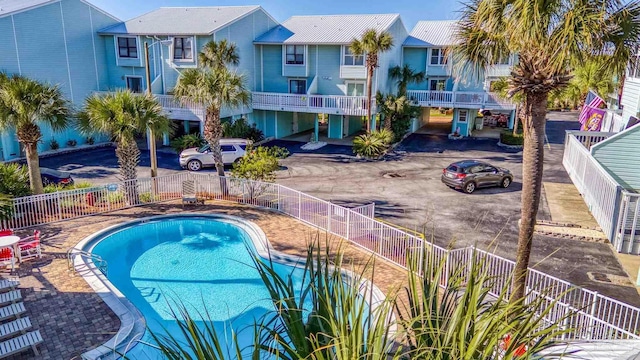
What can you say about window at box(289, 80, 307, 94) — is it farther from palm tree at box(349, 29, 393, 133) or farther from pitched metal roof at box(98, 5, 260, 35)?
palm tree at box(349, 29, 393, 133)

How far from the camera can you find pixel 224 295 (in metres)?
13.6

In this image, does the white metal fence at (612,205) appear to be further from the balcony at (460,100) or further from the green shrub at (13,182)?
the balcony at (460,100)

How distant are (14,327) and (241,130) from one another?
80.0 ft

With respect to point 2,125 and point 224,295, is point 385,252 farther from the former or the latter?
point 2,125

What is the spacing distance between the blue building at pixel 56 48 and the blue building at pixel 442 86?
25026mm

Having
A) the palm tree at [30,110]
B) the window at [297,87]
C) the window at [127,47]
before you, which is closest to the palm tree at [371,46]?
the window at [297,87]

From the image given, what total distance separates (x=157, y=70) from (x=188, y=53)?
3279 mm

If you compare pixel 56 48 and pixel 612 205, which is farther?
pixel 56 48

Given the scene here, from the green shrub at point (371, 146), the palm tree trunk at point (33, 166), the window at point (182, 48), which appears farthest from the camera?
the window at point (182, 48)

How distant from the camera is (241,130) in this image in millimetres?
33125

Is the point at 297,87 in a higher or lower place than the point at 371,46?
lower

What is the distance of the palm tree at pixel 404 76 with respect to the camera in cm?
3662

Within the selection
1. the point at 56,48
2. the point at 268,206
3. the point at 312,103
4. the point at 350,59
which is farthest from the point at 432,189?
the point at 56,48

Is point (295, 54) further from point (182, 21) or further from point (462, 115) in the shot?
point (462, 115)
